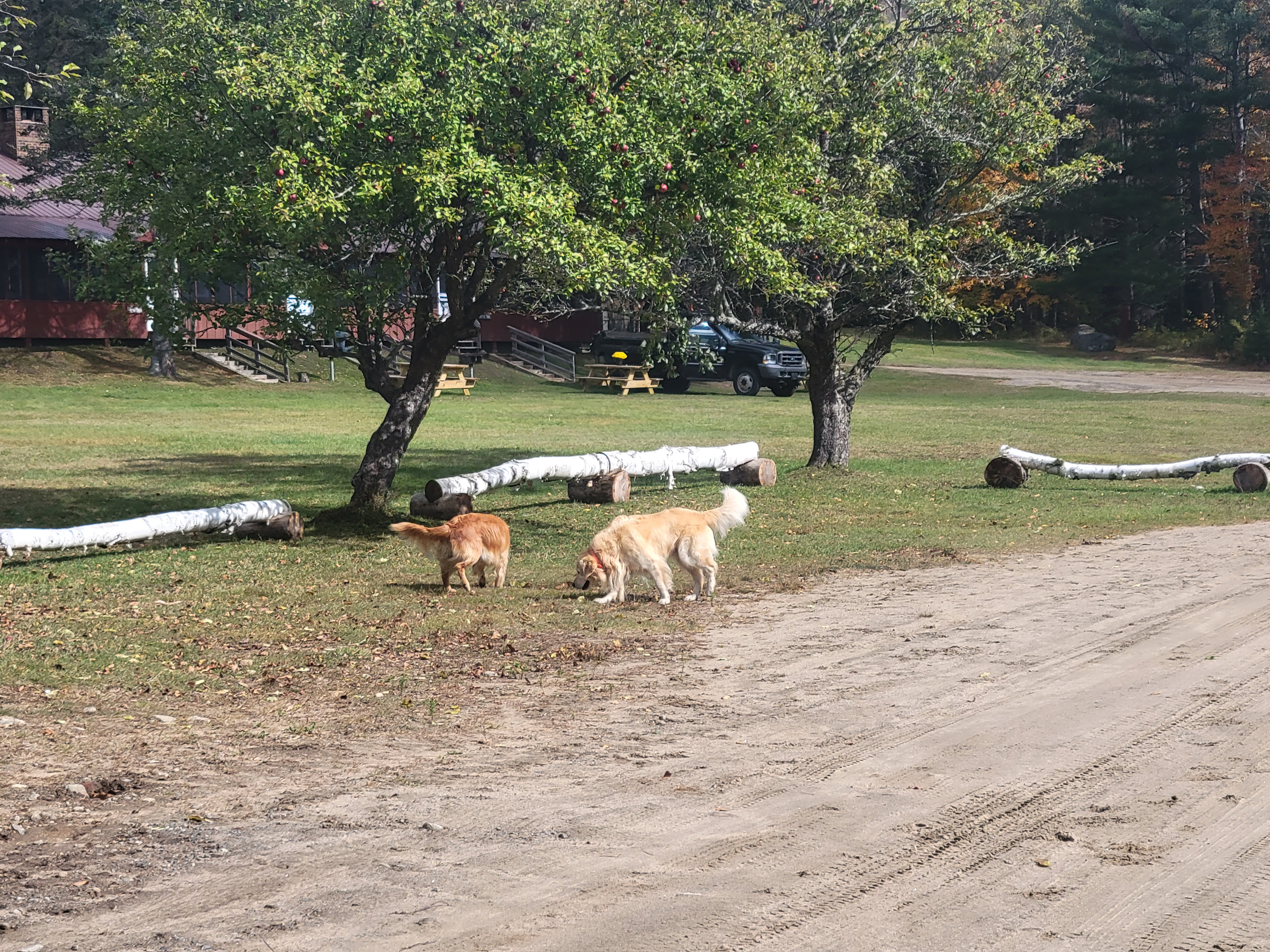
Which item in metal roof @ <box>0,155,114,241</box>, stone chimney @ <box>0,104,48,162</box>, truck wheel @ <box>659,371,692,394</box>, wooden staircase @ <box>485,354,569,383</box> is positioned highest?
stone chimney @ <box>0,104,48,162</box>

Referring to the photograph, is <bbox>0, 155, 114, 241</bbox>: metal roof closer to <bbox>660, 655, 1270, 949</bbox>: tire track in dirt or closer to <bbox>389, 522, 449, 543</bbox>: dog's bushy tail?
<bbox>389, 522, 449, 543</bbox>: dog's bushy tail

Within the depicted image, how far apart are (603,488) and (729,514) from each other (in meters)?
7.26

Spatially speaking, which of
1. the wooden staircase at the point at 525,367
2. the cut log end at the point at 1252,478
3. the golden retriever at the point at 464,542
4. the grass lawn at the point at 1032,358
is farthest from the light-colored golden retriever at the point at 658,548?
the grass lawn at the point at 1032,358

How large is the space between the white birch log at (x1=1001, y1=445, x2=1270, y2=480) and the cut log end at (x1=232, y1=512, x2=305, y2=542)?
1124cm

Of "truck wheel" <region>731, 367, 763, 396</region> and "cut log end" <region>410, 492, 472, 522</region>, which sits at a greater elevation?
"truck wheel" <region>731, 367, 763, 396</region>

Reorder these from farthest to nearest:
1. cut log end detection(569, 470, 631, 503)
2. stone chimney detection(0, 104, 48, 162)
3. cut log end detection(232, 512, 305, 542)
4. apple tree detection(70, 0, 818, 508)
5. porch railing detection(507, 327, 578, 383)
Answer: porch railing detection(507, 327, 578, 383) < stone chimney detection(0, 104, 48, 162) < cut log end detection(569, 470, 631, 503) < cut log end detection(232, 512, 305, 542) < apple tree detection(70, 0, 818, 508)

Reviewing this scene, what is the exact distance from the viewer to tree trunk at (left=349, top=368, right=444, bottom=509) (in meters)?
18.0

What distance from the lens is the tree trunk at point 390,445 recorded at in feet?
58.9

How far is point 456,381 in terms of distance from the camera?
42.7 meters

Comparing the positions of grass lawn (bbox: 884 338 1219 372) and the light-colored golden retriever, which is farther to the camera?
grass lawn (bbox: 884 338 1219 372)

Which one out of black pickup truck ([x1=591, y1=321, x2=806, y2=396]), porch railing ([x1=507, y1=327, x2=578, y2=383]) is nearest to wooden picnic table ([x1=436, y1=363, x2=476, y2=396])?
black pickup truck ([x1=591, y1=321, x2=806, y2=396])

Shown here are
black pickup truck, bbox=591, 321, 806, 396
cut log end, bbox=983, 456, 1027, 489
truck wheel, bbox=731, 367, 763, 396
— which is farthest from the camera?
truck wheel, bbox=731, 367, 763, 396

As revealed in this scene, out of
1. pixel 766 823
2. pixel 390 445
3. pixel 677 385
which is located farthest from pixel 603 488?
pixel 677 385

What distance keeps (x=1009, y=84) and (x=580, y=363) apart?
31.4 m
